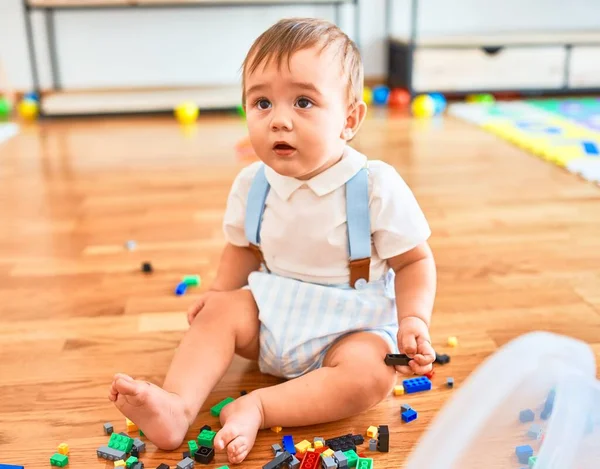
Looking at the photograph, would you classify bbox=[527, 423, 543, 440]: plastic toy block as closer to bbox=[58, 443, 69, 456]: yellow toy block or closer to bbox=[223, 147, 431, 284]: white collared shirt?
bbox=[223, 147, 431, 284]: white collared shirt

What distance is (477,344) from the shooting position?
3.43ft

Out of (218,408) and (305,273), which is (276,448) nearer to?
(218,408)

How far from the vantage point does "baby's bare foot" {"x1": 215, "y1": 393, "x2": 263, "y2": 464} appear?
792mm

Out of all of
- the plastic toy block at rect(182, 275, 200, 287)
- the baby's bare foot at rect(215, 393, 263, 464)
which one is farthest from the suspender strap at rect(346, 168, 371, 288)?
the plastic toy block at rect(182, 275, 200, 287)

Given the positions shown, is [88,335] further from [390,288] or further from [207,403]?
[390,288]

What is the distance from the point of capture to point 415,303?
892 millimetres

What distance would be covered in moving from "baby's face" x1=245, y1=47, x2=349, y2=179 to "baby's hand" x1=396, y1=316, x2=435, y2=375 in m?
0.22

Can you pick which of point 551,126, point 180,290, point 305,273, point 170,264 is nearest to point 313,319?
point 305,273

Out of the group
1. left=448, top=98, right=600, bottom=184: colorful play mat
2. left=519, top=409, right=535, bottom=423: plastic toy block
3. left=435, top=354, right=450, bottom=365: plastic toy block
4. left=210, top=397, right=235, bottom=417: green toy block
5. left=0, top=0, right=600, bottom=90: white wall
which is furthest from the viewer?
left=0, top=0, right=600, bottom=90: white wall

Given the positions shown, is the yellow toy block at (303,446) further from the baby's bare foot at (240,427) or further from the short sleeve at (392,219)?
the short sleeve at (392,219)

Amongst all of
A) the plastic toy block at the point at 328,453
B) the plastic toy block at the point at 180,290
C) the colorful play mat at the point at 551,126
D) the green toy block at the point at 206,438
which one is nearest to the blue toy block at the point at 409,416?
the plastic toy block at the point at 328,453

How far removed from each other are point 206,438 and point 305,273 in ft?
0.79

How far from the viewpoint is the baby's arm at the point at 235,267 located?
3.35ft

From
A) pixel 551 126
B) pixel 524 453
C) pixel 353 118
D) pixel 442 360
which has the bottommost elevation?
pixel 551 126
